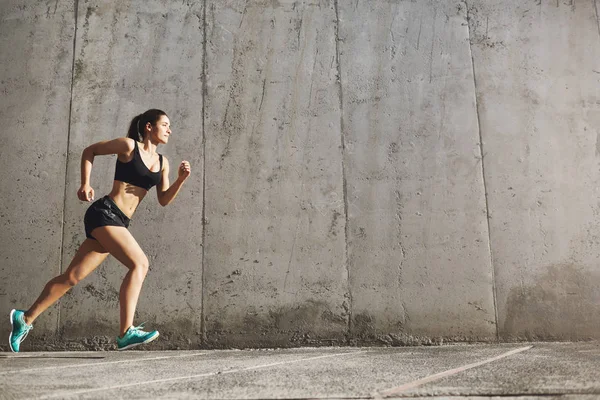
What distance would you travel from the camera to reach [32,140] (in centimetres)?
477

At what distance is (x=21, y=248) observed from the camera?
4.56 m

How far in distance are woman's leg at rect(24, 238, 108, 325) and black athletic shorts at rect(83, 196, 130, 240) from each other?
0.12 meters

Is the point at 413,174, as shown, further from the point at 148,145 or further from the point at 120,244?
the point at 120,244

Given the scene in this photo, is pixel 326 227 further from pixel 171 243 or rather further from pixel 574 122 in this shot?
pixel 574 122

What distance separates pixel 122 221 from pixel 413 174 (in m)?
2.43

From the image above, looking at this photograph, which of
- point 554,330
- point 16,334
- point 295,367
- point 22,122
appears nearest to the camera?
point 295,367

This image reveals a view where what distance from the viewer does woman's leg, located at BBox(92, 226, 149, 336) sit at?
3184mm

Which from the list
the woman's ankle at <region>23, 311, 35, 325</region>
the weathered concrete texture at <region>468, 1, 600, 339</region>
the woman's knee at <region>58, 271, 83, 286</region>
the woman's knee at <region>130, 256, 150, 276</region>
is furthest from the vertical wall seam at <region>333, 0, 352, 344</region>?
the woman's ankle at <region>23, 311, 35, 325</region>

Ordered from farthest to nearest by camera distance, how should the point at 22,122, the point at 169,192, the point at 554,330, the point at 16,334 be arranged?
the point at 22,122
the point at 554,330
the point at 169,192
the point at 16,334

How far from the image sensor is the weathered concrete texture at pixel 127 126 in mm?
4480

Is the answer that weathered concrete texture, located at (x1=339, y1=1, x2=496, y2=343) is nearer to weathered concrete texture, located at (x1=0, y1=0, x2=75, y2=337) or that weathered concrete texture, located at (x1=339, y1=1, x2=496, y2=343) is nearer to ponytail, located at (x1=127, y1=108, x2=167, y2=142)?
ponytail, located at (x1=127, y1=108, x2=167, y2=142)

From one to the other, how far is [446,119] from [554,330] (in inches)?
74.7

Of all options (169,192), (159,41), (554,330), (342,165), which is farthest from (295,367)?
(159,41)

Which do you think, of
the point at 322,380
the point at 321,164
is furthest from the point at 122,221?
the point at 321,164
